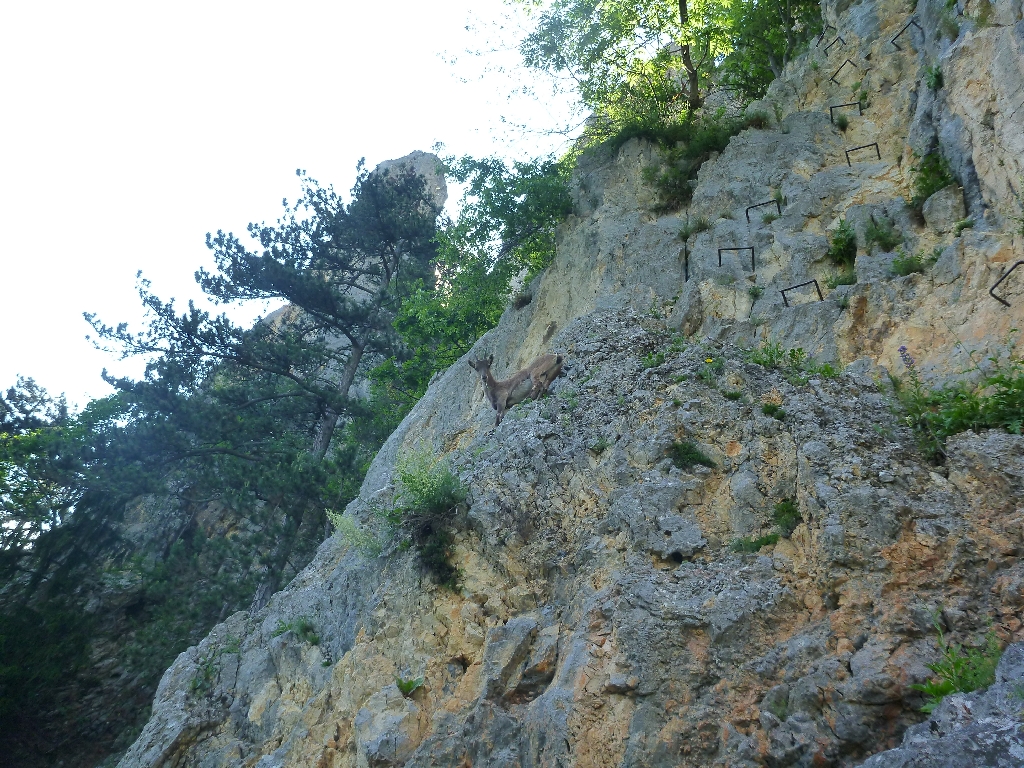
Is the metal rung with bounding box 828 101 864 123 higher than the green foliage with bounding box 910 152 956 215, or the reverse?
the metal rung with bounding box 828 101 864 123

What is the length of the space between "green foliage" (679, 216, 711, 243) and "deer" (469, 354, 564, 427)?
359 centimetres

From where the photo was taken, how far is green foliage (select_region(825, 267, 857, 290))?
10.8m

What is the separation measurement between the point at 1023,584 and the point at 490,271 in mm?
14924

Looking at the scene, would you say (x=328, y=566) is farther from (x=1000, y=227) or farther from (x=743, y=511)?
(x=1000, y=227)

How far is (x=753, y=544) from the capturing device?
25.4 feet

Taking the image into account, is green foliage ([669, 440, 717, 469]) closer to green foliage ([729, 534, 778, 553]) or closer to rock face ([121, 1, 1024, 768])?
rock face ([121, 1, 1024, 768])

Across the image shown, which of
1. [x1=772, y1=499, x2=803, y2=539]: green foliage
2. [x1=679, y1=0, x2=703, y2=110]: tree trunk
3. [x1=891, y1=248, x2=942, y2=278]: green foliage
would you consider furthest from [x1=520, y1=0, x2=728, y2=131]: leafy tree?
[x1=772, y1=499, x2=803, y2=539]: green foliage

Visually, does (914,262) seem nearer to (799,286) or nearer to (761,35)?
(799,286)

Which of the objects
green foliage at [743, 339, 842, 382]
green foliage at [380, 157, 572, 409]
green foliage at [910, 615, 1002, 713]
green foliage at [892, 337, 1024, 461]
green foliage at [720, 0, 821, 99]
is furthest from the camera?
green foliage at [720, 0, 821, 99]

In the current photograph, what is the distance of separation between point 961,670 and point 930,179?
818 centimetres

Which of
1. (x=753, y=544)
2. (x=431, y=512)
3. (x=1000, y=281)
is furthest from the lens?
(x=431, y=512)

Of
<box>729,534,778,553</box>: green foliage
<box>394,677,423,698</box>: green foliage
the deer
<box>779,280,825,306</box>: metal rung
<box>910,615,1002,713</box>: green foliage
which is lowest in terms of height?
<box>910,615,1002,713</box>: green foliage

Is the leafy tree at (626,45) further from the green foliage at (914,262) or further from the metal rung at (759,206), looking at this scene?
the green foliage at (914,262)

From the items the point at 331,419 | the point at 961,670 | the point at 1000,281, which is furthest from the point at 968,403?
the point at 331,419
